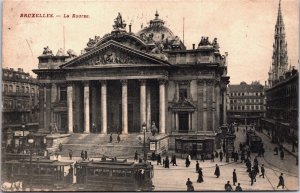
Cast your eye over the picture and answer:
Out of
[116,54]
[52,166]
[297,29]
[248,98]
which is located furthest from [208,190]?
[248,98]

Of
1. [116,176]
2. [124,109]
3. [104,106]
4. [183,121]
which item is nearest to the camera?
[116,176]

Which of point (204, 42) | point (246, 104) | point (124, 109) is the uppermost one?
point (204, 42)

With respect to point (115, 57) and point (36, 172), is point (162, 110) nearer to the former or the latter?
point (115, 57)

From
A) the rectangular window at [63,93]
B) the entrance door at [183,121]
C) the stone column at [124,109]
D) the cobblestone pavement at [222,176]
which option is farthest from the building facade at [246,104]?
the cobblestone pavement at [222,176]

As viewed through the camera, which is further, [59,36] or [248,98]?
[248,98]

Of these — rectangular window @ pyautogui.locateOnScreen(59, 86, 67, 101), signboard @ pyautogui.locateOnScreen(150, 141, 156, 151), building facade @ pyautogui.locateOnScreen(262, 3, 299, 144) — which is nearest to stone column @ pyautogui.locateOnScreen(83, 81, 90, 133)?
rectangular window @ pyautogui.locateOnScreen(59, 86, 67, 101)

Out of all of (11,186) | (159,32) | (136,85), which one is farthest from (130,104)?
(11,186)

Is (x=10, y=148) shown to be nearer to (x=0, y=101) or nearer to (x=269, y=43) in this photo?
(x=0, y=101)
